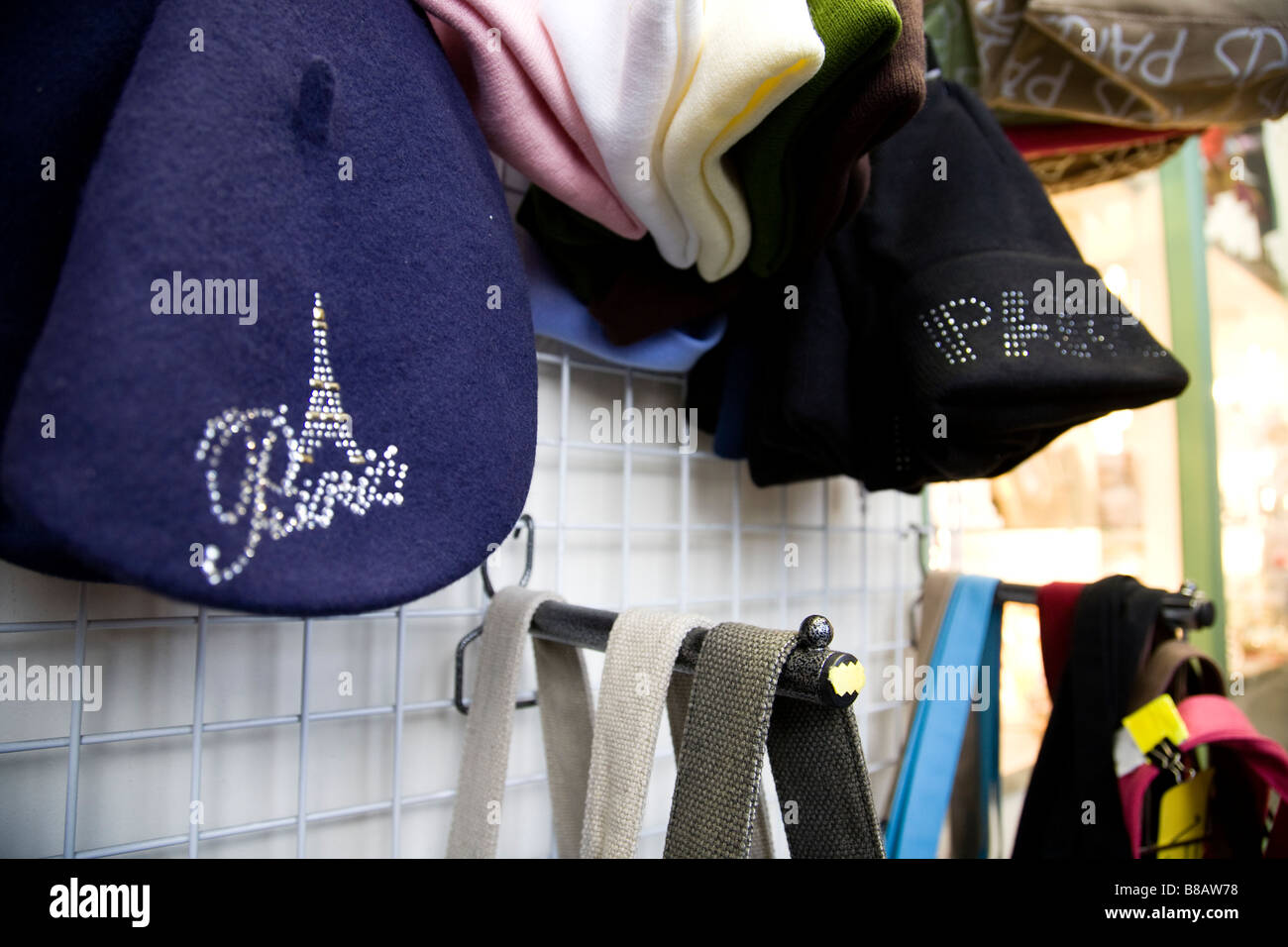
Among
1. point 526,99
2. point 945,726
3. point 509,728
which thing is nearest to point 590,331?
point 526,99

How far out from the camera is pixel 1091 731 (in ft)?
1.89

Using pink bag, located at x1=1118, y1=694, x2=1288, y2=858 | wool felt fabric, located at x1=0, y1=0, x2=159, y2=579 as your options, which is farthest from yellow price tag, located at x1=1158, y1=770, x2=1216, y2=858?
wool felt fabric, located at x1=0, y1=0, x2=159, y2=579

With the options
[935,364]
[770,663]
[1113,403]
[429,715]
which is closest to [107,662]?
[429,715]

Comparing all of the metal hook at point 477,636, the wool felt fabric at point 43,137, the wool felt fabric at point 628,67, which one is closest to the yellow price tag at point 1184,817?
the metal hook at point 477,636

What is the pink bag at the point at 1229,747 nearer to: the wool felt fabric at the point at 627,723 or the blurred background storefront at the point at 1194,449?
the wool felt fabric at the point at 627,723

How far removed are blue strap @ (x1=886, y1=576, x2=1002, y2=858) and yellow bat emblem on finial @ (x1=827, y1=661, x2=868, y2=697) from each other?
0.43 metres

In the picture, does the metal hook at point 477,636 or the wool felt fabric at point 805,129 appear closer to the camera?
the wool felt fabric at point 805,129

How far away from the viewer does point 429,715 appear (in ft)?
1.93

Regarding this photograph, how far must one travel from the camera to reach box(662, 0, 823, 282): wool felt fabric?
328mm

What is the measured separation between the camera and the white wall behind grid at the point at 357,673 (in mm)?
445

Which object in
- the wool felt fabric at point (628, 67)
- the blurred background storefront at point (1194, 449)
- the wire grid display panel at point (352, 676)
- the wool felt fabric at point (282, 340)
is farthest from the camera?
the blurred background storefront at point (1194, 449)

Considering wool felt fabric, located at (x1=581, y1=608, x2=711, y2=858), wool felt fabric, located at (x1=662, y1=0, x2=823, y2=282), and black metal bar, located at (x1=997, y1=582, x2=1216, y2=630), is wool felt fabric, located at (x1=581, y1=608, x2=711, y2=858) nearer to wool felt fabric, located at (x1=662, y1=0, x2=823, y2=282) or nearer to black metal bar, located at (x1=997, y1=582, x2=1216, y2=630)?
wool felt fabric, located at (x1=662, y1=0, x2=823, y2=282)

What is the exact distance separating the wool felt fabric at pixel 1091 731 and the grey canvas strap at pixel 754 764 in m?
0.33

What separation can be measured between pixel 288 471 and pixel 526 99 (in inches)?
10.7
